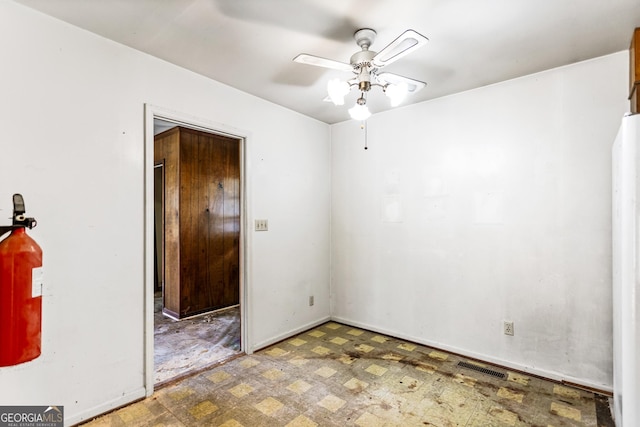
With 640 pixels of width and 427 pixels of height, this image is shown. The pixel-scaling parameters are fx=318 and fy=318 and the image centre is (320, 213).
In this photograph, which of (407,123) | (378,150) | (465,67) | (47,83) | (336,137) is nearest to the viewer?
(47,83)

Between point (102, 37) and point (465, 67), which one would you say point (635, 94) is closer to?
point (465, 67)

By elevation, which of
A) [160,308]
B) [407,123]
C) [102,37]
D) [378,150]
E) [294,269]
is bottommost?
[160,308]

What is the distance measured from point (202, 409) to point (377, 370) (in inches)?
53.0

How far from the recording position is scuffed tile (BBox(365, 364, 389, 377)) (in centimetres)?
255

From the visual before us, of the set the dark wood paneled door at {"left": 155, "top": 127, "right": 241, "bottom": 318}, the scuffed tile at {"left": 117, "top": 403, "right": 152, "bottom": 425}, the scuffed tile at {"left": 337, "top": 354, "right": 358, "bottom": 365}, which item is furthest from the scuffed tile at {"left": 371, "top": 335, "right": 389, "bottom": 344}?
the dark wood paneled door at {"left": 155, "top": 127, "right": 241, "bottom": 318}

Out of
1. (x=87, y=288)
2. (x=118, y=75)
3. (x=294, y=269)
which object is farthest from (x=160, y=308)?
(x=118, y=75)

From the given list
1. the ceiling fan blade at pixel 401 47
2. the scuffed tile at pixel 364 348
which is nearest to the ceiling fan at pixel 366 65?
the ceiling fan blade at pixel 401 47

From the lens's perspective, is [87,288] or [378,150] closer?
[87,288]

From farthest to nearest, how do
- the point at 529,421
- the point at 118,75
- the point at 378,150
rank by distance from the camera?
1. the point at 378,150
2. the point at 118,75
3. the point at 529,421

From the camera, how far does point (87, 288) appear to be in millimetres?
1972

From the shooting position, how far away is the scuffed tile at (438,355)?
282 cm

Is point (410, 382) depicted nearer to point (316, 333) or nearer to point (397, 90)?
point (316, 333)

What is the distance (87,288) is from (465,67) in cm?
303

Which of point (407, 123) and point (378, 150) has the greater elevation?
point (407, 123)
